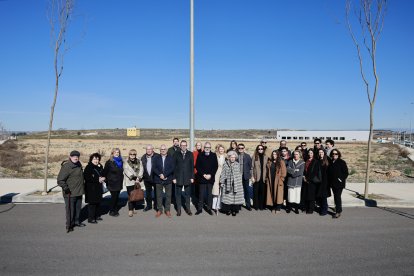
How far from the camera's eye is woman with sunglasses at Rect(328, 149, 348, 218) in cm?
782

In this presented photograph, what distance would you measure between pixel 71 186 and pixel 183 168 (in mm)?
2582

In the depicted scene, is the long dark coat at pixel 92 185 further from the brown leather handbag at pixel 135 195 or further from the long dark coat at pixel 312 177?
the long dark coat at pixel 312 177

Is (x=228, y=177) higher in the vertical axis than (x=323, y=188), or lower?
higher

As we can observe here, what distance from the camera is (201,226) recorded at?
7.01m

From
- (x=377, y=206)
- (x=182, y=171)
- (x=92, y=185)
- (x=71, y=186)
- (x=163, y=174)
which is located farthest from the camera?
(x=377, y=206)

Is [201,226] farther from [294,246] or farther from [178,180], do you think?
[294,246]

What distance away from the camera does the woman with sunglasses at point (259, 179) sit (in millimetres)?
8492

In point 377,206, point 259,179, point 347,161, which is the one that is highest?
point 259,179

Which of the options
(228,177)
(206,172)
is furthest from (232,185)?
(206,172)

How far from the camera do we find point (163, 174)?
7.93 meters

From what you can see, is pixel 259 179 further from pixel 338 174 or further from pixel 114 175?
pixel 114 175

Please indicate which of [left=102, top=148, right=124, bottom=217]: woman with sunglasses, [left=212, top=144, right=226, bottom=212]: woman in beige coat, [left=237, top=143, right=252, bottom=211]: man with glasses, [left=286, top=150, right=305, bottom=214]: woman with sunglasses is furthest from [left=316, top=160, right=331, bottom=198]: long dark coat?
[left=102, top=148, right=124, bottom=217]: woman with sunglasses

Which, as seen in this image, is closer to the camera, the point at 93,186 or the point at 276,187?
the point at 93,186

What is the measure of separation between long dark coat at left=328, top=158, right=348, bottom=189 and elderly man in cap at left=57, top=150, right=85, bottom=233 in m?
5.66
